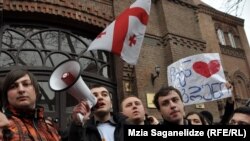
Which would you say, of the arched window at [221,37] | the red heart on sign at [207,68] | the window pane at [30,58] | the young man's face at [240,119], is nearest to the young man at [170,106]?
the young man's face at [240,119]

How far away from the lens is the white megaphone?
2.79 metres

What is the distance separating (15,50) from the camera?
682 centimetres

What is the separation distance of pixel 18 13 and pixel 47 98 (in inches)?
77.6

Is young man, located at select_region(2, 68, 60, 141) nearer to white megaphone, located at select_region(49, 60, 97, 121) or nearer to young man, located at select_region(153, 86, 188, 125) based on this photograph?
white megaphone, located at select_region(49, 60, 97, 121)

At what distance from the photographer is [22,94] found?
2656mm

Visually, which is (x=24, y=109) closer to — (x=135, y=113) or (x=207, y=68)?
→ (x=135, y=113)

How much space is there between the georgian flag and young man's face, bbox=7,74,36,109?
2328 millimetres

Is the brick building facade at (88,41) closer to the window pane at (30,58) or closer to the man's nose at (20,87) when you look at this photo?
the window pane at (30,58)

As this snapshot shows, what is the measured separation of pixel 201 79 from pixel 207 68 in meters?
0.22

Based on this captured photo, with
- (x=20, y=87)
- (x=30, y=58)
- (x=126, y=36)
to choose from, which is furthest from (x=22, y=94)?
(x=30, y=58)

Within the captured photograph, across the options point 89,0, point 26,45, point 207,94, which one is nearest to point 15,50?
point 26,45

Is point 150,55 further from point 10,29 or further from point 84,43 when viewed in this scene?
point 10,29

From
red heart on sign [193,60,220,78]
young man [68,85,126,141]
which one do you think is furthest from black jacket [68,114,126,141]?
red heart on sign [193,60,220,78]

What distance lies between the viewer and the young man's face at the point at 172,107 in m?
3.24
